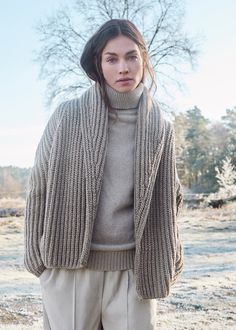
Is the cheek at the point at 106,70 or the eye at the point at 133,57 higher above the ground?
the eye at the point at 133,57

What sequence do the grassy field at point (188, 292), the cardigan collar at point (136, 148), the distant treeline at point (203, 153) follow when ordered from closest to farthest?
the cardigan collar at point (136, 148) → the grassy field at point (188, 292) → the distant treeline at point (203, 153)

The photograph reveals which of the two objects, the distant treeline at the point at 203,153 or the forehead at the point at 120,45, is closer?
the forehead at the point at 120,45

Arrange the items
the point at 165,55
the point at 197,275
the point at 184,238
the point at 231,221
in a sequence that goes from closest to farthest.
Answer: the point at 197,275
the point at 184,238
the point at 231,221
the point at 165,55

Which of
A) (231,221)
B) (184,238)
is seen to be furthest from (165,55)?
(184,238)

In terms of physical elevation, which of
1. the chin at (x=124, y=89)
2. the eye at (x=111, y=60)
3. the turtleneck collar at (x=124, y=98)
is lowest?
the turtleneck collar at (x=124, y=98)

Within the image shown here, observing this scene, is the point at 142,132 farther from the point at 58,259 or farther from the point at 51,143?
the point at 58,259

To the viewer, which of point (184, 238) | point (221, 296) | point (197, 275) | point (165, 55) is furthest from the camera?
point (165, 55)

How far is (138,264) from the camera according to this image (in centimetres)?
145

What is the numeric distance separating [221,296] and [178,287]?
1.30 ft

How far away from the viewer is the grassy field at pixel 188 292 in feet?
9.39

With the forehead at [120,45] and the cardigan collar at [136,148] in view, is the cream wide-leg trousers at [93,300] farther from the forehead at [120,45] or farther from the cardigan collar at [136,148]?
the forehead at [120,45]

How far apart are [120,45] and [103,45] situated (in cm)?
6

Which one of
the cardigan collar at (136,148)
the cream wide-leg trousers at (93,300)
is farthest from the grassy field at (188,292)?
the cardigan collar at (136,148)

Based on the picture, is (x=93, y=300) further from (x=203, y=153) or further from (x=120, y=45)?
(x=203, y=153)
